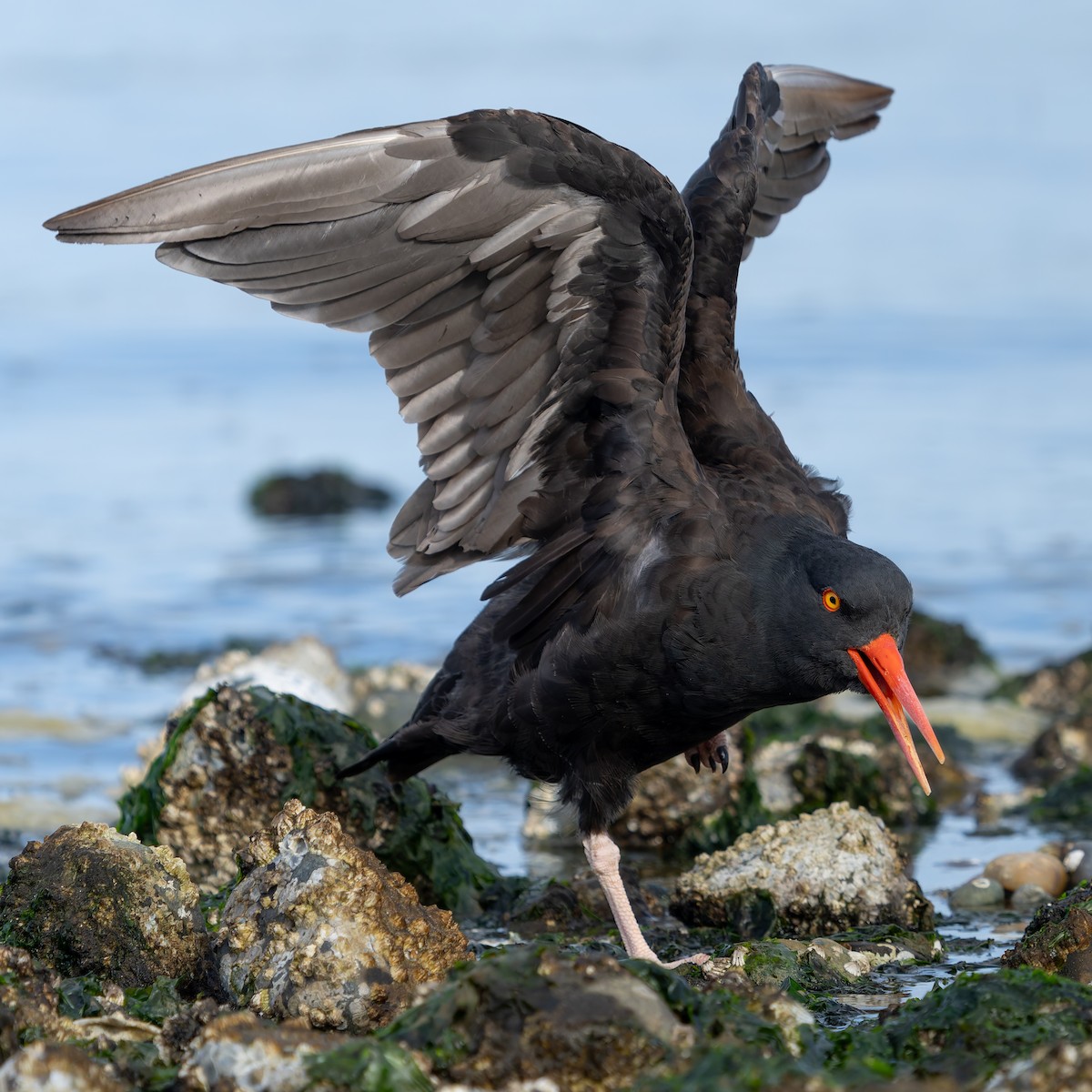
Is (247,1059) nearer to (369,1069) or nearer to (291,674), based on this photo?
(369,1069)

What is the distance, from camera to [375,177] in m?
4.40

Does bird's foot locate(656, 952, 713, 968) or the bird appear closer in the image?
bird's foot locate(656, 952, 713, 968)

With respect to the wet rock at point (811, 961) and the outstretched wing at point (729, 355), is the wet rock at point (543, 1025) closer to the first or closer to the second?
the wet rock at point (811, 961)

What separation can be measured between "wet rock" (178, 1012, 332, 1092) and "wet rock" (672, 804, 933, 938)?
207 cm

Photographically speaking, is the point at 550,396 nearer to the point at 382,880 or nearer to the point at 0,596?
the point at 382,880

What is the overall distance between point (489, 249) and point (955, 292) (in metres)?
22.2

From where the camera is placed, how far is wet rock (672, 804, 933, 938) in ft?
15.7

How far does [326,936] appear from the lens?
352 centimetres

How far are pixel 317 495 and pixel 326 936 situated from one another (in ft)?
32.9

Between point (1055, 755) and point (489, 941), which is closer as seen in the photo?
point (489, 941)

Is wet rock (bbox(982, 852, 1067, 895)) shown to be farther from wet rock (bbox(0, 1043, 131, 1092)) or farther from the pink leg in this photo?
wet rock (bbox(0, 1043, 131, 1092))

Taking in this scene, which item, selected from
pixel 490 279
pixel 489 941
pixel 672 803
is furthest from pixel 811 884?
pixel 490 279

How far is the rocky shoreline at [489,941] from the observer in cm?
292

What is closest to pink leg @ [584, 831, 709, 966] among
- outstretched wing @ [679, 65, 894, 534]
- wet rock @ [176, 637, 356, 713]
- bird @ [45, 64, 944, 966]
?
bird @ [45, 64, 944, 966]
